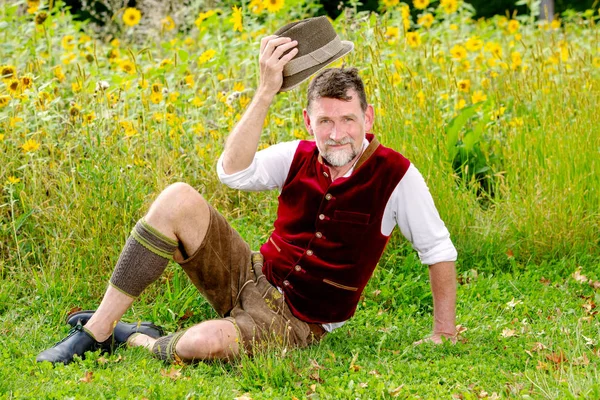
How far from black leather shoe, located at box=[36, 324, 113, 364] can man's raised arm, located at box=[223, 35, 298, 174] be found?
1.00 m

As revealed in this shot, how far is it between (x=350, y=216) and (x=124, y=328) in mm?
1164

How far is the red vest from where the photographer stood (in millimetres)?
3604

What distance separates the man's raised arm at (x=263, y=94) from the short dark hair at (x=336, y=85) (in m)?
0.18

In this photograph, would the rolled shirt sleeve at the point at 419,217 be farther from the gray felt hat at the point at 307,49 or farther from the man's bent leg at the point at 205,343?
the man's bent leg at the point at 205,343

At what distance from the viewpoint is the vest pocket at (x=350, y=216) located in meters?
3.61

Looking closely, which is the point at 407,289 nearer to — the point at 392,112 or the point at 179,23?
the point at 392,112

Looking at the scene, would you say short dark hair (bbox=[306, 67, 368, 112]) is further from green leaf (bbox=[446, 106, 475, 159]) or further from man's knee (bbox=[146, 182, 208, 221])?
green leaf (bbox=[446, 106, 475, 159])

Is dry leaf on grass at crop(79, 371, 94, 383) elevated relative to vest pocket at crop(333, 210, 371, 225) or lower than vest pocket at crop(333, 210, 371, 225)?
lower

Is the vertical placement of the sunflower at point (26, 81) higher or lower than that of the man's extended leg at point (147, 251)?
higher

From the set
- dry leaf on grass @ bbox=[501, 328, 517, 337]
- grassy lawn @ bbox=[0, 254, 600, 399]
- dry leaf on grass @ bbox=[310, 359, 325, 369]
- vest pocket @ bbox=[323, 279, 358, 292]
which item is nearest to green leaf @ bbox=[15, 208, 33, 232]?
grassy lawn @ bbox=[0, 254, 600, 399]

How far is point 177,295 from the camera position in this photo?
4.25m

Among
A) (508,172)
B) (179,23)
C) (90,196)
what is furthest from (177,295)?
(179,23)

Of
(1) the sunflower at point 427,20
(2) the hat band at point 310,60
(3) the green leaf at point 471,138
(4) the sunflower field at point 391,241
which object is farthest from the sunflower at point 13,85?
(1) the sunflower at point 427,20

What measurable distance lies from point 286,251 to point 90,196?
1.30m
